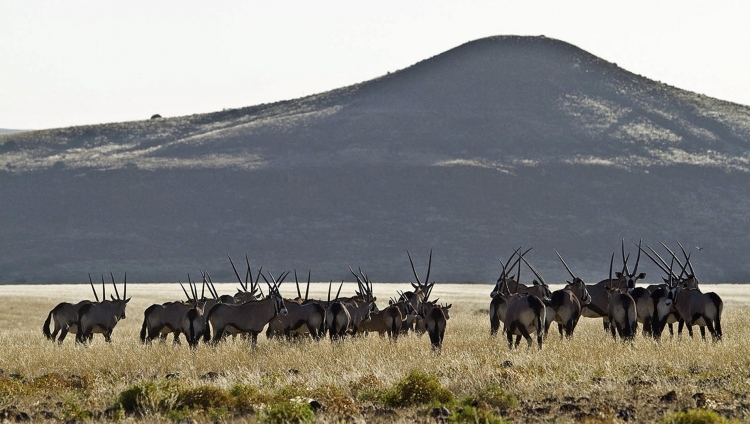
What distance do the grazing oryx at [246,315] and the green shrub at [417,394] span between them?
938 centimetres

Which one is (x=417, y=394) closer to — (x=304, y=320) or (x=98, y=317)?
(x=304, y=320)

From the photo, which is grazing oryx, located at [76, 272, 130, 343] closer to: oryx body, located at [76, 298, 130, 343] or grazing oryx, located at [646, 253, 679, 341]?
oryx body, located at [76, 298, 130, 343]

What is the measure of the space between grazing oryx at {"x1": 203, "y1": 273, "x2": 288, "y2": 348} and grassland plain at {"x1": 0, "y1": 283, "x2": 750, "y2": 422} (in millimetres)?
442

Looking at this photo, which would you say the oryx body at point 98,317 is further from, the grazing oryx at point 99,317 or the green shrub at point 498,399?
the green shrub at point 498,399

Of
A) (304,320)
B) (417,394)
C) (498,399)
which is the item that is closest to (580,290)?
(304,320)

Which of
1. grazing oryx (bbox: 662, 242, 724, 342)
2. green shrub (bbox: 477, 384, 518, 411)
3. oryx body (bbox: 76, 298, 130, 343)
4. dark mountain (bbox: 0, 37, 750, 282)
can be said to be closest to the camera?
green shrub (bbox: 477, 384, 518, 411)

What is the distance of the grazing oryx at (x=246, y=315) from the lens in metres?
23.2

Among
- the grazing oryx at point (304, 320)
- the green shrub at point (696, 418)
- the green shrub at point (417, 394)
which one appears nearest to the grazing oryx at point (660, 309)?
the grazing oryx at point (304, 320)

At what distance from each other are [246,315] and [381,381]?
8212 mm

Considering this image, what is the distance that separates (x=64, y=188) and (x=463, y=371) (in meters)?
100

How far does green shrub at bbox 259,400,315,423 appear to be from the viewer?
39.0 ft

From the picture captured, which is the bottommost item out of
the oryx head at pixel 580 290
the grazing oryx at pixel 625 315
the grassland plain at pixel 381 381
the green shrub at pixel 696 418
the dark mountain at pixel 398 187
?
the grassland plain at pixel 381 381

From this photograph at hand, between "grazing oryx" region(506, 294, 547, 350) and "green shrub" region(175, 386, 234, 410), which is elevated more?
"grazing oryx" region(506, 294, 547, 350)

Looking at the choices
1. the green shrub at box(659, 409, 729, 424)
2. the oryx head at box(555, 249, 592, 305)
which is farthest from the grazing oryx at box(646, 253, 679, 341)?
the green shrub at box(659, 409, 729, 424)
